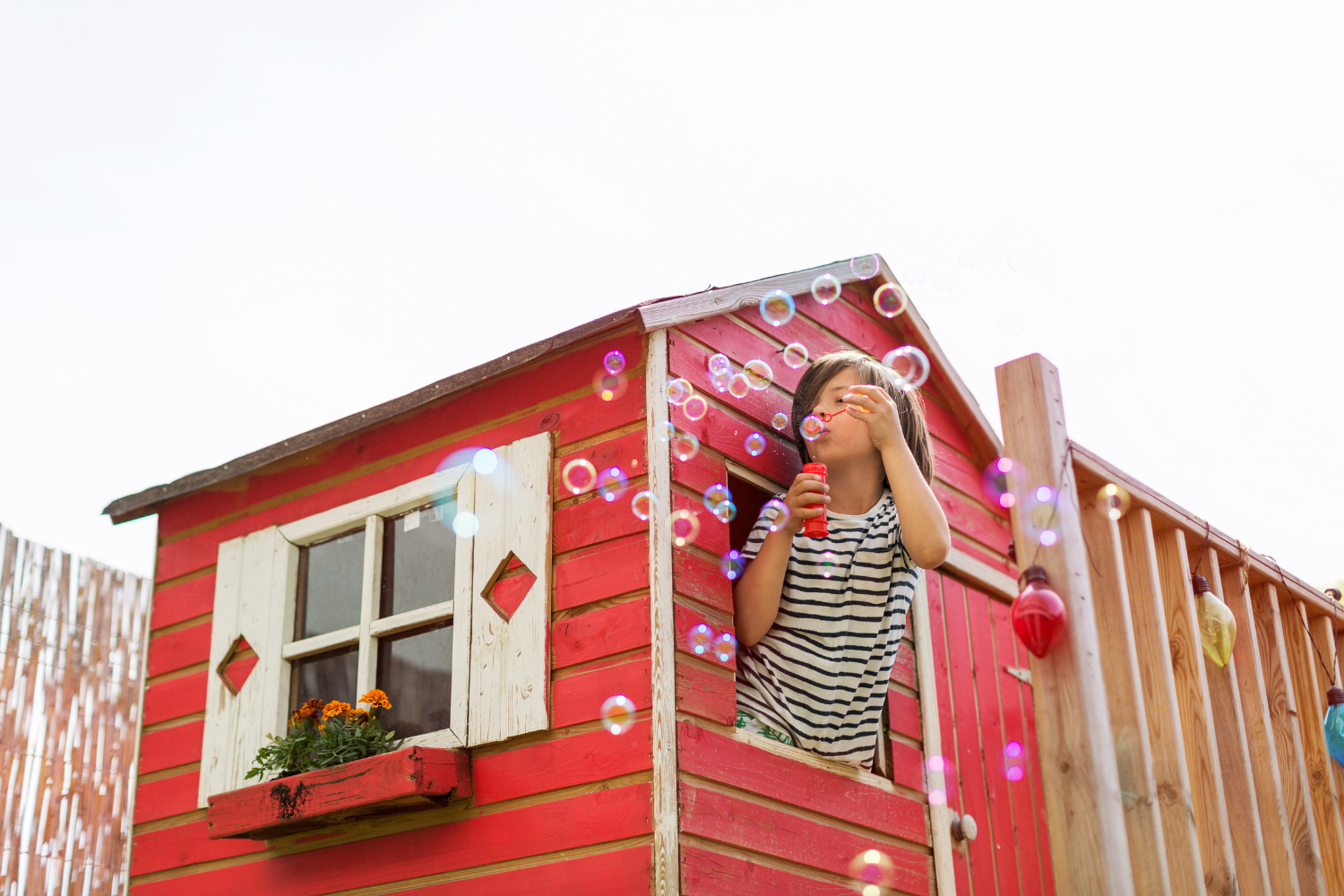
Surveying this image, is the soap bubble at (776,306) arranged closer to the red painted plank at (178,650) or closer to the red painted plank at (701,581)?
the red painted plank at (701,581)

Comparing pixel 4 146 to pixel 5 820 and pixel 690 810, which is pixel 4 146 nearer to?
Answer: pixel 5 820

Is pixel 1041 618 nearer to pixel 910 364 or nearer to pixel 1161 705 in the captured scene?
pixel 1161 705

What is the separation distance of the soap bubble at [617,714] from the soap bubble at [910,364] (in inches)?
88.1

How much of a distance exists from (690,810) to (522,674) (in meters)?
0.72

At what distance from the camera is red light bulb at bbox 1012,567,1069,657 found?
7.07 ft

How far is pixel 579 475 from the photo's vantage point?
3.76 meters

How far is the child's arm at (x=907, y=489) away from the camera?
11.1 ft

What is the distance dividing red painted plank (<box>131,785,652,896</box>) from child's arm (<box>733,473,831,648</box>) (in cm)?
63

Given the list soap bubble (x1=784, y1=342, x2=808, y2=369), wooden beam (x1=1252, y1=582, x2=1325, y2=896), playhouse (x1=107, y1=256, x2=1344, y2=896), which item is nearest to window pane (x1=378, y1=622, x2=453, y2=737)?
playhouse (x1=107, y1=256, x2=1344, y2=896)

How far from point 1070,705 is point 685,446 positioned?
1713 mm

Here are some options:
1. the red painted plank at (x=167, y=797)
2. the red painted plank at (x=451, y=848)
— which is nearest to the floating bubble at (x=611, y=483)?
the red painted plank at (x=451, y=848)

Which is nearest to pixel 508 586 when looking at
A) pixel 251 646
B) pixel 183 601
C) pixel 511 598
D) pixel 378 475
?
pixel 511 598

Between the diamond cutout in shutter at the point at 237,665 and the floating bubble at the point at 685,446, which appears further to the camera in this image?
the diamond cutout in shutter at the point at 237,665

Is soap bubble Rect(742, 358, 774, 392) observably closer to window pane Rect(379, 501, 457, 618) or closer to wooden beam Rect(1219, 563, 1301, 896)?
window pane Rect(379, 501, 457, 618)
